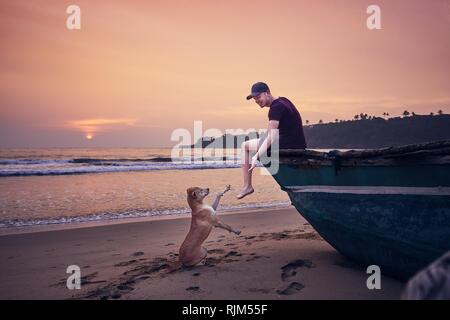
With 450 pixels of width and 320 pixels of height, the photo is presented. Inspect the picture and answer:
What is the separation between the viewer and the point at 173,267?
4551 mm

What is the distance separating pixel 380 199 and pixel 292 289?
4.60 ft

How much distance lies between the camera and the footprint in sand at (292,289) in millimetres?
3572

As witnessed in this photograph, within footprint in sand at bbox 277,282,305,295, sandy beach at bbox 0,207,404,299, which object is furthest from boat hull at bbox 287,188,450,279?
footprint in sand at bbox 277,282,305,295

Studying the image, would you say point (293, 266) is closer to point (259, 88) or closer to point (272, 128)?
point (272, 128)

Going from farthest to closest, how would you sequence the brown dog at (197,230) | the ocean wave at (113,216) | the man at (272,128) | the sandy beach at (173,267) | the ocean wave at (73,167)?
the ocean wave at (73,167), the ocean wave at (113,216), the man at (272,128), the brown dog at (197,230), the sandy beach at (173,267)

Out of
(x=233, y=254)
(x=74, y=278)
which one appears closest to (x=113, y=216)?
(x=74, y=278)

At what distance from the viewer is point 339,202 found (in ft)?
13.3

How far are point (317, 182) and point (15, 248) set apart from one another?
565cm

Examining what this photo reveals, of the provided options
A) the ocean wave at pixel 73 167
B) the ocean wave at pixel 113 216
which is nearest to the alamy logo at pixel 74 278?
the ocean wave at pixel 113 216

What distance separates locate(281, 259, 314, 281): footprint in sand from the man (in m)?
1.14

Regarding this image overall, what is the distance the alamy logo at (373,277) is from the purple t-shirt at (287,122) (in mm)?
1942

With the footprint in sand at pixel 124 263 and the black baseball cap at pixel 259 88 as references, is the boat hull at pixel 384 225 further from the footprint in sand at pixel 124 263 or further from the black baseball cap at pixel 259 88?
the footprint in sand at pixel 124 263

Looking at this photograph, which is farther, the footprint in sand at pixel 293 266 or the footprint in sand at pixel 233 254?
the footprint in sand at pixel 233 254
